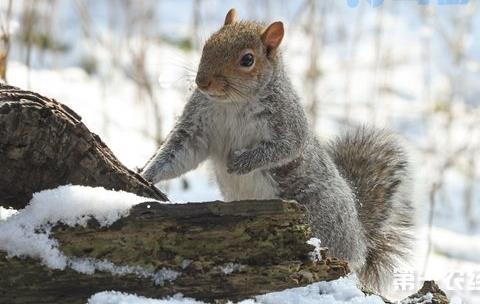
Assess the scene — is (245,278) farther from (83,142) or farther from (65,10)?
(65,10)

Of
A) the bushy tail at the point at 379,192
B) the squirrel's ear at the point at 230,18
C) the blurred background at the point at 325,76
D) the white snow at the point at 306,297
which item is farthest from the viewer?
the blurred background at the point at 325,76

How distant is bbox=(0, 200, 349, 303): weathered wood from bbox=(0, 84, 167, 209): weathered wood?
0.47 feet

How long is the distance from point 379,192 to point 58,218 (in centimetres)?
127

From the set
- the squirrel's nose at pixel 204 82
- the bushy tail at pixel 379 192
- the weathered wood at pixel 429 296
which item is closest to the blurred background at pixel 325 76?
the bushy tail at pixel 379 192

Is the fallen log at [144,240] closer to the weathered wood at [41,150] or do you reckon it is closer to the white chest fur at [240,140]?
the weathered wood at [41,150]

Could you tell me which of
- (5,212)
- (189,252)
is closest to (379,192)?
(189,252)

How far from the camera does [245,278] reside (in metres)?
1.53

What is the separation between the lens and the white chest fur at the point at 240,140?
6.88ft

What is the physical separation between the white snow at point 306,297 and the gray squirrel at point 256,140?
1.57 ft

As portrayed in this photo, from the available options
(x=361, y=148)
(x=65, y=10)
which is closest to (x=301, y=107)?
(x=361, y=148)

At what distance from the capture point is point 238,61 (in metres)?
2.01

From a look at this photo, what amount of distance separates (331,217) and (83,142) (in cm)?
82

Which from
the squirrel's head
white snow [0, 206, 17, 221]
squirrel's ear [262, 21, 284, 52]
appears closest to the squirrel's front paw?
the squirrel's head

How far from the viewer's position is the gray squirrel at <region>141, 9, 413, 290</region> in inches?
79.5
